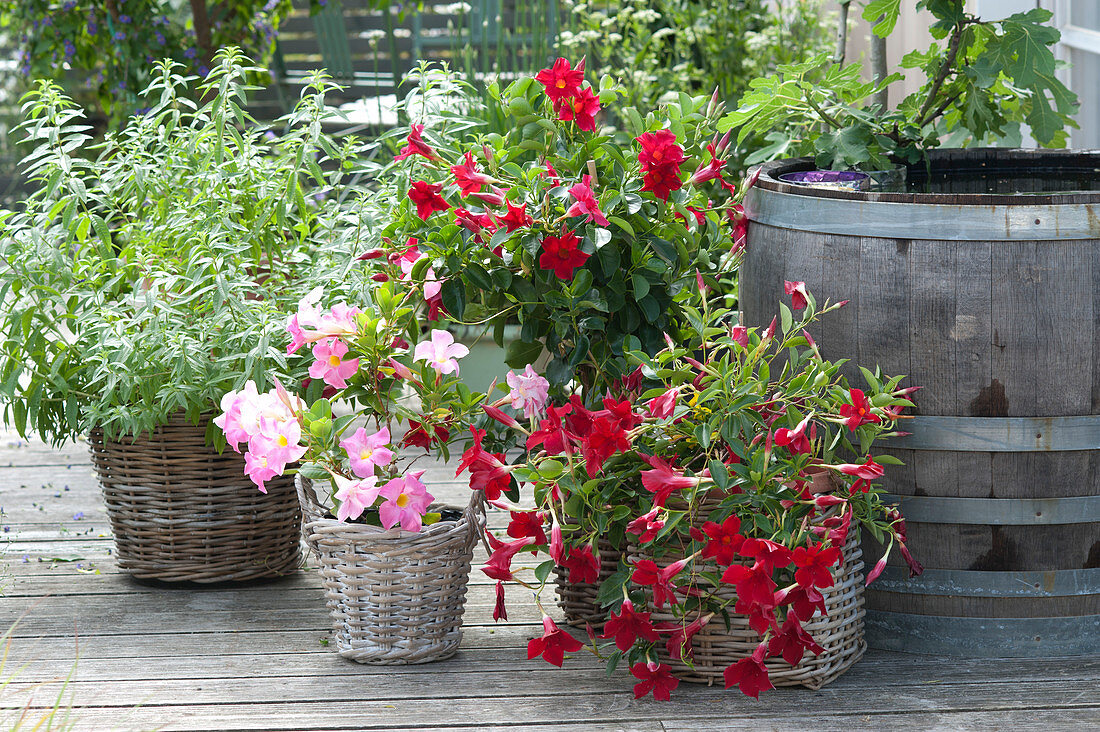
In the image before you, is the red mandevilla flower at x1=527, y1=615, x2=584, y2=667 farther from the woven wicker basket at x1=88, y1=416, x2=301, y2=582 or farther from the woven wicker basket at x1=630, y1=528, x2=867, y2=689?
the woven wicker basket at x1=88, y1=416, x2=301, y2=582

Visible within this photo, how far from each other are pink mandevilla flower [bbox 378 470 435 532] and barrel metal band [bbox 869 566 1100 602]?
2.49 ft

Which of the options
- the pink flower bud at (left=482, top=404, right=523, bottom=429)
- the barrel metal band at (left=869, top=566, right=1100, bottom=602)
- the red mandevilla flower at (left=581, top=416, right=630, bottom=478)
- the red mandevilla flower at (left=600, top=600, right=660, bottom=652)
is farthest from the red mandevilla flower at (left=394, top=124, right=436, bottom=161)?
the barrel metal band at (left=869, top=566, right=1100, bottom=602)

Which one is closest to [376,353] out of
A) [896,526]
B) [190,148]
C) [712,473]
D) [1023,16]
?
[712,473]

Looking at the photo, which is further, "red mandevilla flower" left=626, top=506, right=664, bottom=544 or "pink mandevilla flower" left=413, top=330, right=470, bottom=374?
"pink mandevilla flower" left=413, top=330, right=470, bottom=374

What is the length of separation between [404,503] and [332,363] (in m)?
0.23

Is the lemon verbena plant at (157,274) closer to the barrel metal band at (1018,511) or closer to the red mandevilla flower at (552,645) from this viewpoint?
the red mandevilla flower at (552,645)

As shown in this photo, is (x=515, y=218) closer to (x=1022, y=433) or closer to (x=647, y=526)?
(x=647, y=526)

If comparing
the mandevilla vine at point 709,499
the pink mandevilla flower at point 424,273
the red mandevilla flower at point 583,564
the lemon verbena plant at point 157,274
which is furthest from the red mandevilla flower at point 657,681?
the lemon verbena plant at point 157,274

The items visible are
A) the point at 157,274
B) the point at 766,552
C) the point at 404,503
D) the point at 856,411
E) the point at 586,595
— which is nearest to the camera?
the point at 766,552

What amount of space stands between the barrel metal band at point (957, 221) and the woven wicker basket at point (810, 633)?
44cm

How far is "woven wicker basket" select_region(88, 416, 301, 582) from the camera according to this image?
1938 millimetres

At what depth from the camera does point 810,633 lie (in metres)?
1.58

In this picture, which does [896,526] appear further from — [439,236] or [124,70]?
[124,70]

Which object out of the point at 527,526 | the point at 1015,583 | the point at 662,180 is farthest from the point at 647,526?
the point at 1015,583
